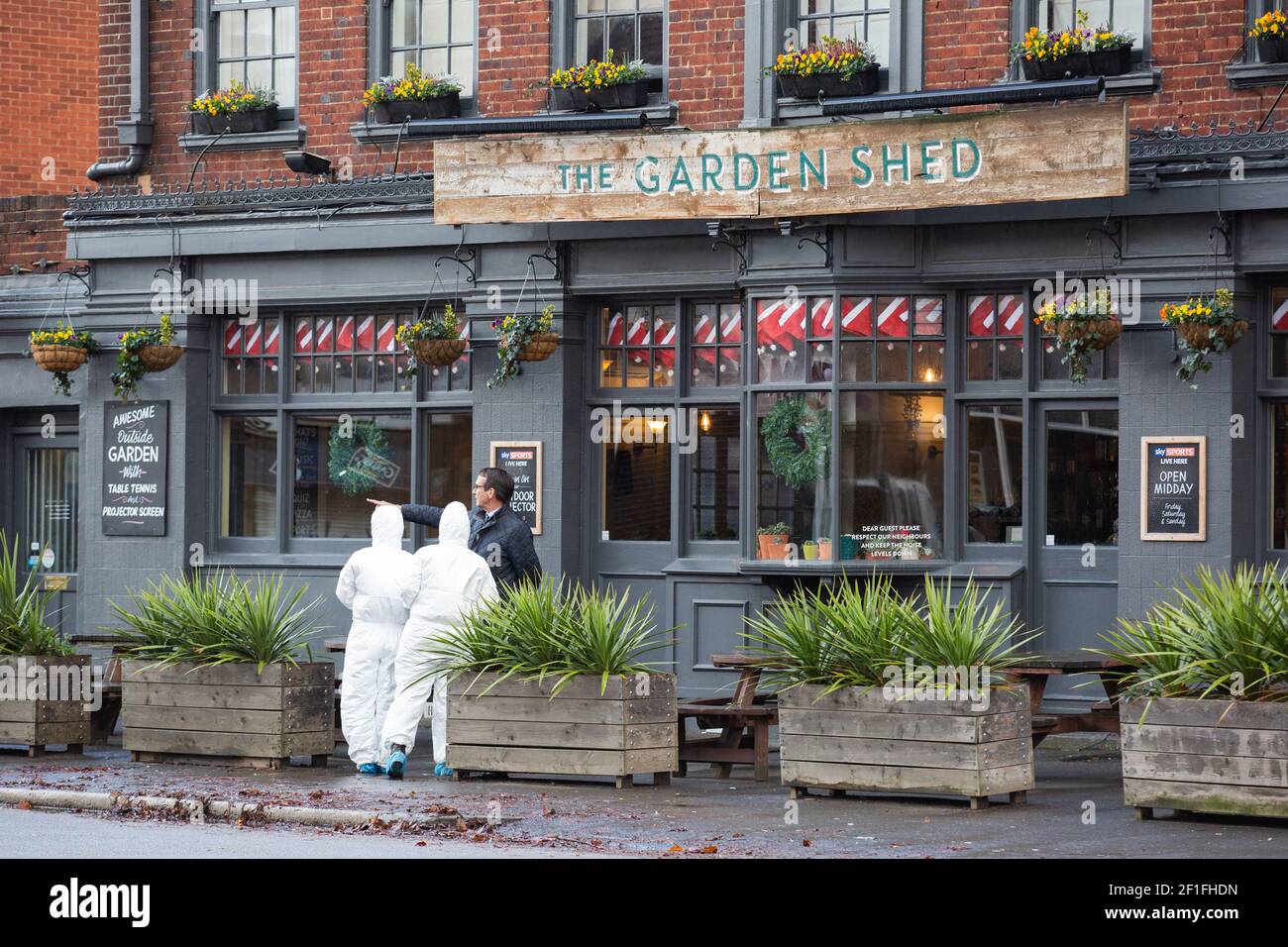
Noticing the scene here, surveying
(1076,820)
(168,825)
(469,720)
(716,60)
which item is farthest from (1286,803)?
(716,60)

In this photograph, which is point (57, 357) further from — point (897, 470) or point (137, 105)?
point (897, 470)

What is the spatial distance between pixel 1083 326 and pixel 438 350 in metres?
5.14

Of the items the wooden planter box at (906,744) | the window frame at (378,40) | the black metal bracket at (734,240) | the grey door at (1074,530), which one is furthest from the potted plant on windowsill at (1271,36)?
the window frame at (378,40)

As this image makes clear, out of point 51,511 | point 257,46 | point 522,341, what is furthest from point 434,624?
point 51,511

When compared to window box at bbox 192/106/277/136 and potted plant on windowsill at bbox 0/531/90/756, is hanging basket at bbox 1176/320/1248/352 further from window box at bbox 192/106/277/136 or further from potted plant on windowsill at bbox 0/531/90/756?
window box at bbox 192/106/277/136

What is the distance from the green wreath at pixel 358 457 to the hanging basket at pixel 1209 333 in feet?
23.1

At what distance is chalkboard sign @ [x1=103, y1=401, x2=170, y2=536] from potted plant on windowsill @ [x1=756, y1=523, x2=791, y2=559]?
5.64 metres

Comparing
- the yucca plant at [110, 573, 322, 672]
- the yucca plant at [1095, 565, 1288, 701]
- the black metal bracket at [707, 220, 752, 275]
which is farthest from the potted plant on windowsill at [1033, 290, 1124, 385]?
the yucca plant at [110, 573, 322, 672]

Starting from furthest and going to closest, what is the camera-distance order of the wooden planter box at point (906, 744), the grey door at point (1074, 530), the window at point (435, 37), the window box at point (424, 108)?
the window at point (435, 37) < the window box at point (424, 108) < the grey door at point (1074, 530) < the wooden planter box at point (906, 744)

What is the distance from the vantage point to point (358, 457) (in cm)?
1764

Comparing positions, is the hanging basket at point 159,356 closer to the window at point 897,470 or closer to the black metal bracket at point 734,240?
the black metal bracket at point 734,240

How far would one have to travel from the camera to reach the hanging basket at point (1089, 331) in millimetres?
14055

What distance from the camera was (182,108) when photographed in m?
18.1

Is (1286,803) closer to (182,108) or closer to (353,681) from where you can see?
(353,681)
